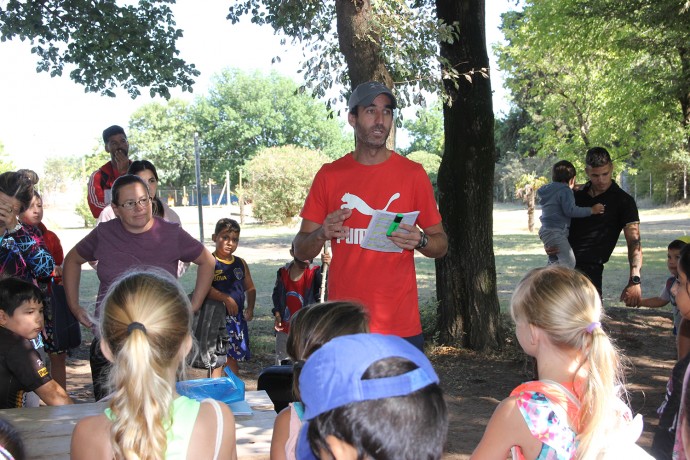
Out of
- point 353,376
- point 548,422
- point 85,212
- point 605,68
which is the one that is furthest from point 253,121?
point 353,376

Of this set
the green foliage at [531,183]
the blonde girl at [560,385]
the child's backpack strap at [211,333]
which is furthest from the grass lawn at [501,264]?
the blonde girl at [560,385]

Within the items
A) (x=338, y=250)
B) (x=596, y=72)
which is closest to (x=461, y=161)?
(x=338, y=250)

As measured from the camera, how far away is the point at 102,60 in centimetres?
847

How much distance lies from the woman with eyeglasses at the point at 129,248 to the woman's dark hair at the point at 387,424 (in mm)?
2928

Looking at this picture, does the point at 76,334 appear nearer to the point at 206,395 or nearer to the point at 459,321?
the point at 206,395

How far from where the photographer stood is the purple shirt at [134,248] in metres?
3.99

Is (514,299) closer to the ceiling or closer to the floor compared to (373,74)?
closer to the floor

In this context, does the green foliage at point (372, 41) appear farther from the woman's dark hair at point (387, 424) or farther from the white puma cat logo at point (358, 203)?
the woman's dark hair at point (387, 424)

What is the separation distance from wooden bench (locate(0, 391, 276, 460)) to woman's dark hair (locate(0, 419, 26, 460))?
17.6 inches

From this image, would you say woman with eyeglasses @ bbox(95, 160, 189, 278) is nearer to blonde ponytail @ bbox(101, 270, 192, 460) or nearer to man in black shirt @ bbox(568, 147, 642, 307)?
blonde ponytail @ bbox(101, 270, 192, 460)

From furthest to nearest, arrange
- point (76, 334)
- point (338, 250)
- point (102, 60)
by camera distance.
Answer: point (102, 60) → point (76, 334) → point (338, 250)

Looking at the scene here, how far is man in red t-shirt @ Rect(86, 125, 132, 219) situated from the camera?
5656 mm

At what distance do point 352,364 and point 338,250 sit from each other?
2.45 m

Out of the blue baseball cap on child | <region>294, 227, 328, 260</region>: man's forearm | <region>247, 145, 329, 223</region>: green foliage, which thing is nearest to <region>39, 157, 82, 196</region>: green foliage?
<region>247, 145, 329, 223</region>: green foliage
